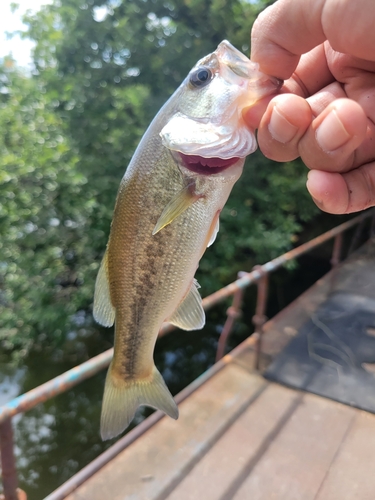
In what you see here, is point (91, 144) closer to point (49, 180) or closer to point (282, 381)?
point (49, 180)

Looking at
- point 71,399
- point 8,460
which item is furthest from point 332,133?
point 71,399

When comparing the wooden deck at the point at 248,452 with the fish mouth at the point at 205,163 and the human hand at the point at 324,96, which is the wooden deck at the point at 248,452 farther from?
the fish mouth at the point at 205,163

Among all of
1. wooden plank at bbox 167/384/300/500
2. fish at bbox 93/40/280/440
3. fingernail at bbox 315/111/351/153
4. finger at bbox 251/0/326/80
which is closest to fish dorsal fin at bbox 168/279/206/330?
fish at bbox 93/40/280/440

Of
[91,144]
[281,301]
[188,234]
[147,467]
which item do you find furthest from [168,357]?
[188,234]

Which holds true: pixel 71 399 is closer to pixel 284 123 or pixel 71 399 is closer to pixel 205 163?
pixel 205 163

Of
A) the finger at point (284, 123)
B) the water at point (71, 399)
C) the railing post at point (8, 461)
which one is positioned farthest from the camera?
the water at point (71, 399)

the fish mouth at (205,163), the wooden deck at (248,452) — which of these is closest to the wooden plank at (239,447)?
the wooden deck at (248,452)
